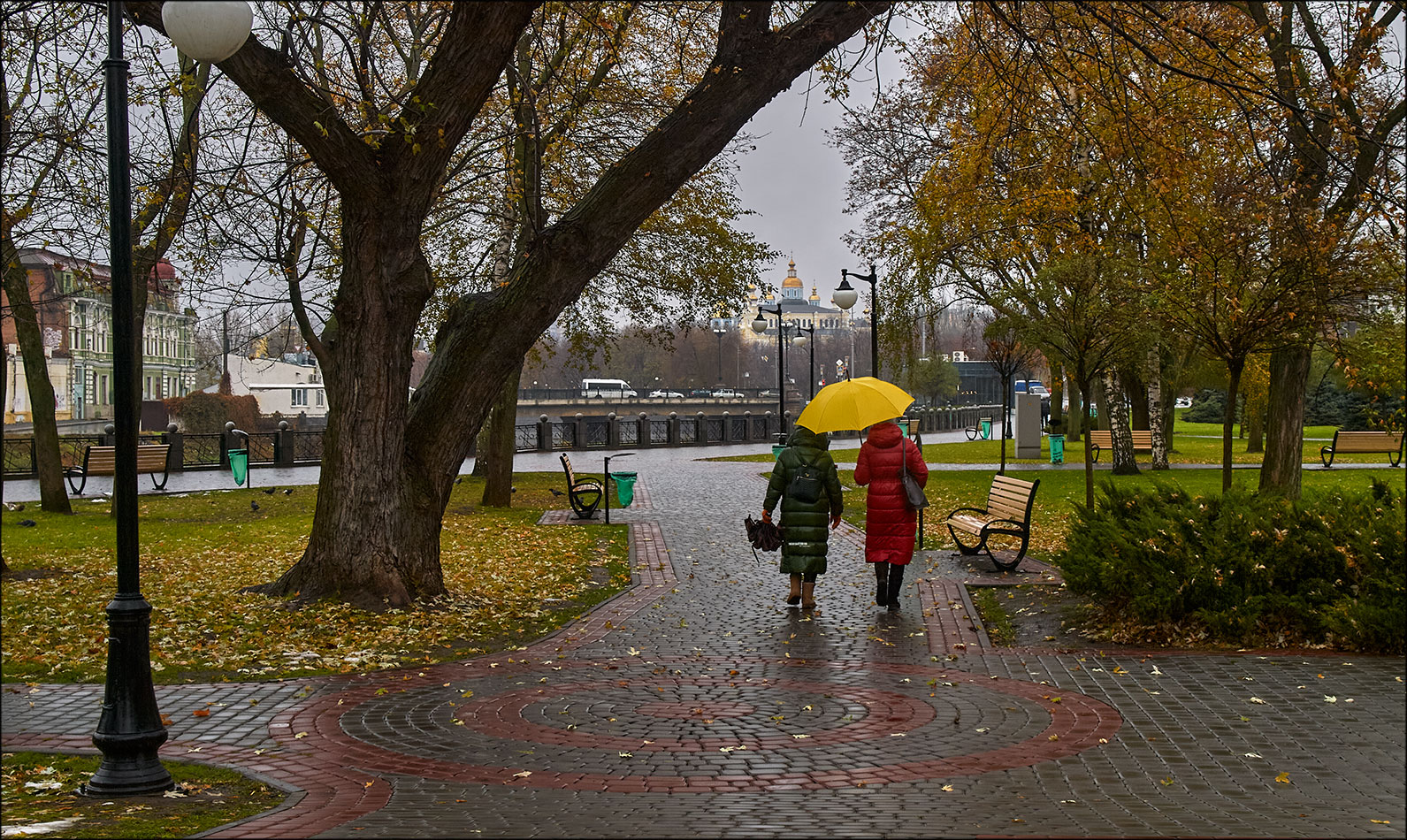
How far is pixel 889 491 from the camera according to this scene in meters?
10.8

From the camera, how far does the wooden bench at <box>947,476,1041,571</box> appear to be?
1277cm

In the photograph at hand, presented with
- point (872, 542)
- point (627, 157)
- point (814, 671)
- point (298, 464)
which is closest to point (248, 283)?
point (627, 157)

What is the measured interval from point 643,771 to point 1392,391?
13968mm

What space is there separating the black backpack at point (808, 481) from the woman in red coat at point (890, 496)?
338 millimetres

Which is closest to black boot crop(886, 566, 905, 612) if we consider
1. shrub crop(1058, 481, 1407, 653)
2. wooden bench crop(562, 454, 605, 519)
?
shrub crop(1058, 481, 1407, 653)

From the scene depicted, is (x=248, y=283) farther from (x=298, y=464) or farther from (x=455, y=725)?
(x=298, y=464)

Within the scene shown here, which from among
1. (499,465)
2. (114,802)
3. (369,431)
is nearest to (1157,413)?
(499,465)

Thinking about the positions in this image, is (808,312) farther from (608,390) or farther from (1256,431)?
(1256,431)

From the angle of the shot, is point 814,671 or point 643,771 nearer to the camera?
point 643,771

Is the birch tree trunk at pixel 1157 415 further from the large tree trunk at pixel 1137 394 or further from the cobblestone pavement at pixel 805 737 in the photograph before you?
the cobblestone pavement at pixel 805 737

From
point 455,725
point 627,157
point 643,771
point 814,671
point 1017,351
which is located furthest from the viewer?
point 1017,351

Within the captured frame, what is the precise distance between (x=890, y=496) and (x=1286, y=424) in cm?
813

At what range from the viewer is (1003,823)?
16.1ft

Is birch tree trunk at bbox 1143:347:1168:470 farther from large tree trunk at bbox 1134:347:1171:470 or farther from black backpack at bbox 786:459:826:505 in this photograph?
black backpack at bbox 786:459:826:505
